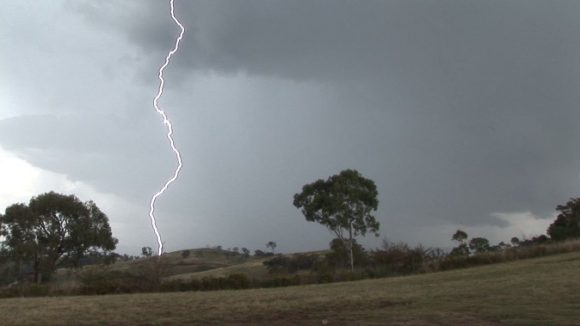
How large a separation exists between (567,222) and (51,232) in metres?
59.7

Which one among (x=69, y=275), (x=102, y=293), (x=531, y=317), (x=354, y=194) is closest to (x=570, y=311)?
(x=531, y=317)

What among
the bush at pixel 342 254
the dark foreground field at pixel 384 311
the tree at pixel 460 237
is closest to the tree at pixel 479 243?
the tree at pixel 460 237

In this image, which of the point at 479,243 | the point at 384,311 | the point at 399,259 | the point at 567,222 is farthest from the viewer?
the point at 479,243

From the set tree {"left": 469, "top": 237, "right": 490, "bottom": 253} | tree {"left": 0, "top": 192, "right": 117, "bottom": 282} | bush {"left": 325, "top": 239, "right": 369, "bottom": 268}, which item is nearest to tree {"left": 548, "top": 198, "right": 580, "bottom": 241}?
tree {"left": 469, "top": 237, "right": 490, "bottom": 253}

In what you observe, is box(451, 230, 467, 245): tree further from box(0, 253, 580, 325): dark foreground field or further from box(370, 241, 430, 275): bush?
box(0, 253, 580, 325): dark foreground field

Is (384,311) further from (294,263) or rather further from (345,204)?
(294,263)

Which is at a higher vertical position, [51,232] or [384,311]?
[51,232]

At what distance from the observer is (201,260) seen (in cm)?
9900

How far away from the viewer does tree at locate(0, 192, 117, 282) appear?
55656mm

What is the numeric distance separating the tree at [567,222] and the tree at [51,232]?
5213cm

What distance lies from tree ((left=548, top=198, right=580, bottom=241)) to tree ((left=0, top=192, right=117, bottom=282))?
5213 cm

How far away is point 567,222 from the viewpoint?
7350 centimetres

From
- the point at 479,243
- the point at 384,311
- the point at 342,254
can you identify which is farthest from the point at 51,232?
the point at 479,243

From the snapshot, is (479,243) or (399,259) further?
(479,243)
